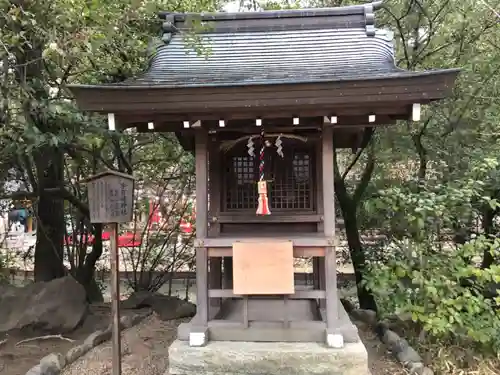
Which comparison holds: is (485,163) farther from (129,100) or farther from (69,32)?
(69,32)

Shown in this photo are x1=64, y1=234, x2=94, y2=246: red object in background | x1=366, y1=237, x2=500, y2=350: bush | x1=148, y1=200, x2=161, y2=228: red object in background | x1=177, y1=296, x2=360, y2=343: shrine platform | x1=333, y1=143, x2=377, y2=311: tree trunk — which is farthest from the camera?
x1=148, y1=200, x2=161, y2=228: red object in background

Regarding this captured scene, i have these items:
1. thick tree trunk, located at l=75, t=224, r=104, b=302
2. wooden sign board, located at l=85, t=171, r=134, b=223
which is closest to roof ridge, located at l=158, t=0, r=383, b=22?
wooden sign board, located at l=85, t=171, r=134, b=223

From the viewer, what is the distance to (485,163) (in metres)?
5.11

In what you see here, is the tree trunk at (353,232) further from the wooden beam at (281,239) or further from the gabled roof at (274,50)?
the wooden beam at (281,239)

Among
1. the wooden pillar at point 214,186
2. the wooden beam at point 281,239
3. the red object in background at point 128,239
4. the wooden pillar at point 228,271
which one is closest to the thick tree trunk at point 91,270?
the red object in background at point 128,239

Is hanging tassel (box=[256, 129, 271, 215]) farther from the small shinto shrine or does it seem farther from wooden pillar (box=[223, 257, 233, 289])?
wooden pillar (box=[223, 257, 233, 289])

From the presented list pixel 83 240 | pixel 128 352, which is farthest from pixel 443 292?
pixel 83 240

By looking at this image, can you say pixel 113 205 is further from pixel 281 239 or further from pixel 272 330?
pixel 272 330

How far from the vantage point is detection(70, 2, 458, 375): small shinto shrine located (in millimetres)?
3719

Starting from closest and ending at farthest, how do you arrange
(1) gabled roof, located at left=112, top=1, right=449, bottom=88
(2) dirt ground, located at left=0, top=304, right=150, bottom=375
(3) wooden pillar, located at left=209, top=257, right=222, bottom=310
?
(1) gabled roof, located at left=112, top=1, right=449, bottom=88, (3) wooden pillar, located at left=209, top=257, right=222, bottom=310, (2) dirt ground, located at left=0, top=304, right=150, bottom=375

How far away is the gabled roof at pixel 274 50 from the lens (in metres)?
4.09

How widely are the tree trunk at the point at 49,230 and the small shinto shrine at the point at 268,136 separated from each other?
2.88m

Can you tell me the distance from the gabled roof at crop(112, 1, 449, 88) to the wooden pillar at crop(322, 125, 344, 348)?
0.69m

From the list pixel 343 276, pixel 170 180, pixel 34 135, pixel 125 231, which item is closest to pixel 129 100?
pixel 34 135
